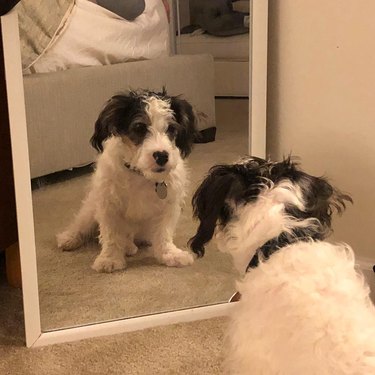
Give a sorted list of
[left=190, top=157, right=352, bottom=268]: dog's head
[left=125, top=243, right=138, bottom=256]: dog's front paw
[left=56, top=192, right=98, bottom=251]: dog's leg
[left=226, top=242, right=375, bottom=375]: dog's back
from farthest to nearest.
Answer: [left=125, top=243, right=138, bottom=256]: dog's front paw
[left=56, top=192, right=98, bottom=251]: dog's leg
[left=190, top=157, right=352, bottom=268]: dog's head
[left=226, top=242, right=375, bottom=375]: dog's back

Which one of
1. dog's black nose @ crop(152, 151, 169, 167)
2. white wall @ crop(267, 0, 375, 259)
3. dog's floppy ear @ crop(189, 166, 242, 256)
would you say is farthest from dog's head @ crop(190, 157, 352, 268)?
white wall @ crop(267, 0, 375, 259)

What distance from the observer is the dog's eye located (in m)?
1.89

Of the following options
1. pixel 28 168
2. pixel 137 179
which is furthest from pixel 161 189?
pixel 28 168

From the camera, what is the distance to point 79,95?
6.18ft

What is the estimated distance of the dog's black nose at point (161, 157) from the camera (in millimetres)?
1862

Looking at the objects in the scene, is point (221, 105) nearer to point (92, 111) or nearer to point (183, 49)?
point (183, 49)

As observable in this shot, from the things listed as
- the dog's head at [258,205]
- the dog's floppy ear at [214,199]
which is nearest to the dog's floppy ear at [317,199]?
the dog's head at [258,205]

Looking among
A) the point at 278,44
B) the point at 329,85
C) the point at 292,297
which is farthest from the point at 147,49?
the point at 292,297

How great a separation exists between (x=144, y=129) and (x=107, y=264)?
0.44 m

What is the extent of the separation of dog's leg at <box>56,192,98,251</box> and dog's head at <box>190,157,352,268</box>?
610 millimetres

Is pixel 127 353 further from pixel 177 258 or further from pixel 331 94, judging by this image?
pixel 331 94

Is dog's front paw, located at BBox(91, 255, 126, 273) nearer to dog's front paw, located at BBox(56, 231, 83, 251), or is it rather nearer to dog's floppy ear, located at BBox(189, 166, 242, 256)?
dog's front paw, located at BBox(56, 231, 83, 251)

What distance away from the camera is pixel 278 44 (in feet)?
6.59

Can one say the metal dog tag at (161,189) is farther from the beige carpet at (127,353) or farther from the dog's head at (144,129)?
the beige carpet at (127,353)
